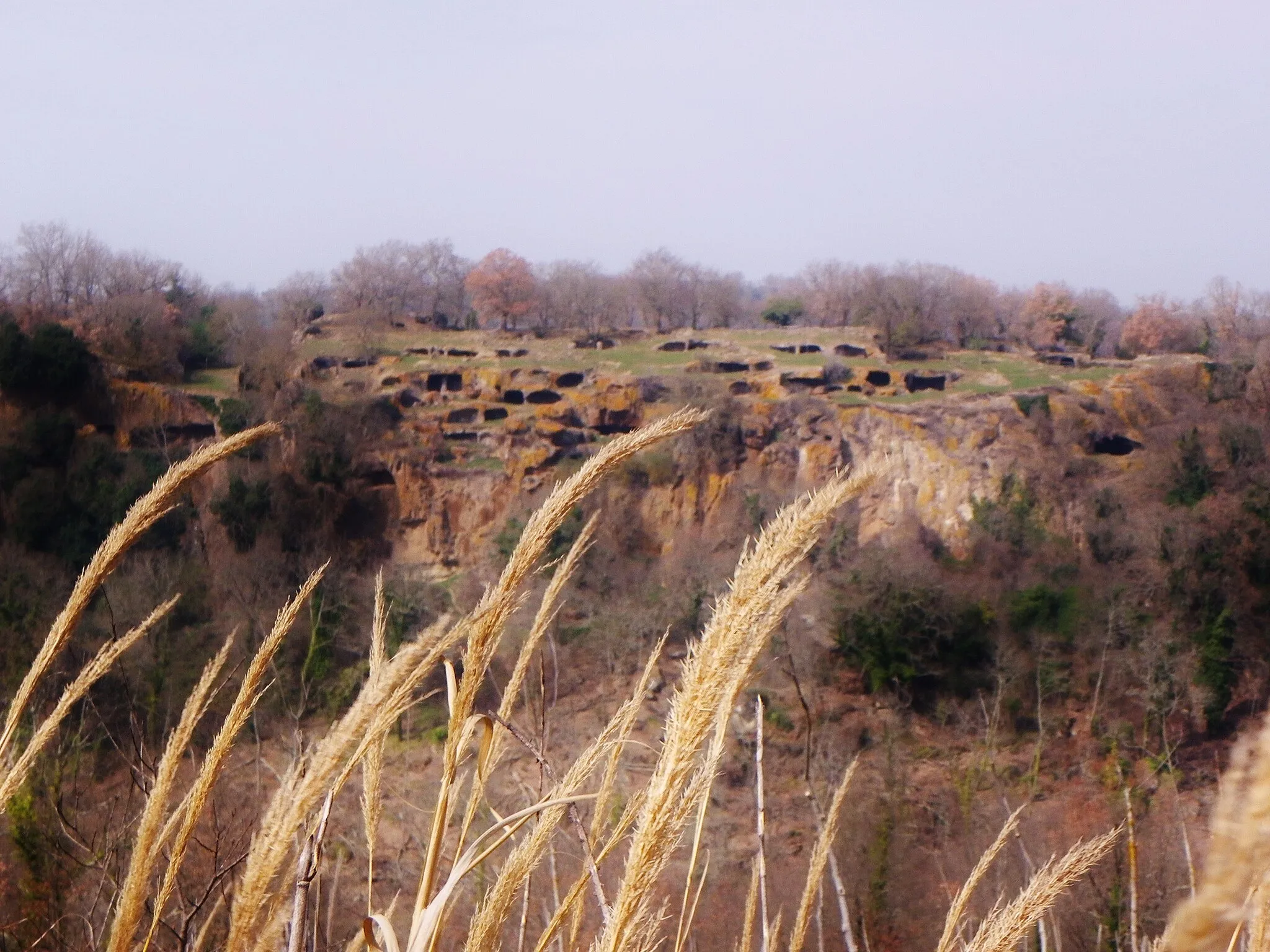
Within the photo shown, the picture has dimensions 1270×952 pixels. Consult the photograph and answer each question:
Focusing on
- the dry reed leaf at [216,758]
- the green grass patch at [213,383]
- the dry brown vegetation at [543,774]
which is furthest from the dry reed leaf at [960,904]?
the green grass patch at [213,383]

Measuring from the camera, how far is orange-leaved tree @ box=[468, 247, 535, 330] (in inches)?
1069

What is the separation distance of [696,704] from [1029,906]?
1.26 feet

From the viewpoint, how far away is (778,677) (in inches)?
584

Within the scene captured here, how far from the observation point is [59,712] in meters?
1.23

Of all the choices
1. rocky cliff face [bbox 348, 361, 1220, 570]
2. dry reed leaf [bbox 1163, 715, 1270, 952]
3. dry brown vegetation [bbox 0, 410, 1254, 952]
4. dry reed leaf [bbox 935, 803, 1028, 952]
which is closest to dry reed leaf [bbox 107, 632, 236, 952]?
dry brown vegetation [bbox 0, 410, 1254, 952]

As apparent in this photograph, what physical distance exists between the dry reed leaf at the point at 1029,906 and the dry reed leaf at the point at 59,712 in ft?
3.28

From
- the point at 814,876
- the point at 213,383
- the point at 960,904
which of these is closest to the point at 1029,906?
the point at 960,904

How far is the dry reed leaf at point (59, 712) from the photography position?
1.16m

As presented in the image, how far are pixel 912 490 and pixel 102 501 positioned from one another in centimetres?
1452

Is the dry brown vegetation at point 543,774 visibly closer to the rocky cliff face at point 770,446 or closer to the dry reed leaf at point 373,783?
the dry reed leaf at point 373,783

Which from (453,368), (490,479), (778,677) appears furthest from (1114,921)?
(453,368)

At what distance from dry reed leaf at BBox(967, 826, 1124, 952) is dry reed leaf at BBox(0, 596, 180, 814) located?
39.4 inches

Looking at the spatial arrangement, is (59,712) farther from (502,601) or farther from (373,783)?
(502,601)

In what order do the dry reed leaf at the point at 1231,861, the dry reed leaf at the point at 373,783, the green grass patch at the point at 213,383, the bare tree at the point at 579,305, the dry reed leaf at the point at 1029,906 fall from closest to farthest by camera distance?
the dry reed leaf at the point at 1231,861
the dry reed leaf at the point at 1029,906
the dry reed leaf at the point at 373,783
the green grass patch at the point at 213,383
the bare tree at the point at 579,305
